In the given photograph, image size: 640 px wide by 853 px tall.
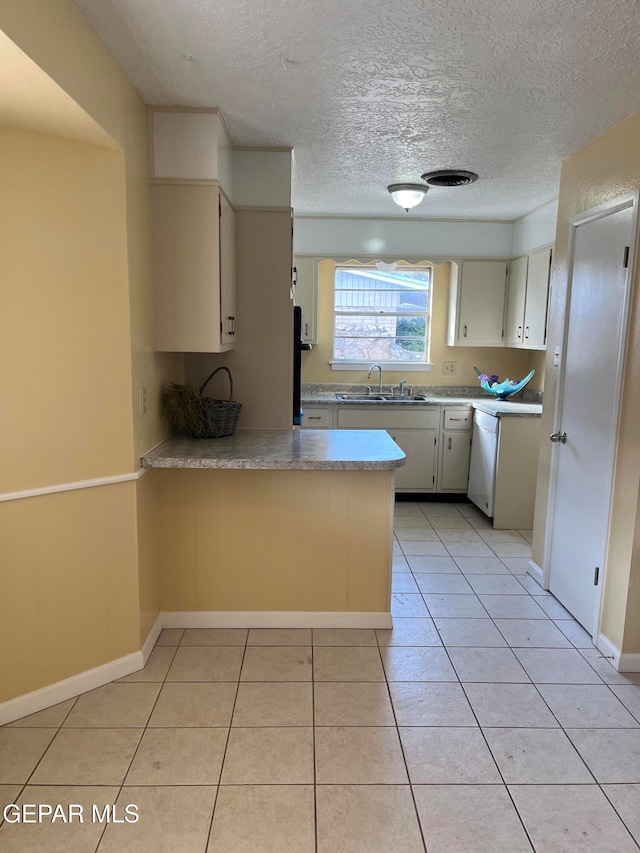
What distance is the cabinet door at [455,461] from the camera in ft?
16.1

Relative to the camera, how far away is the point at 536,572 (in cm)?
347

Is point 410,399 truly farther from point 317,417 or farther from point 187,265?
point 187,265

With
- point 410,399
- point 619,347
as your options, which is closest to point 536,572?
point 619,347

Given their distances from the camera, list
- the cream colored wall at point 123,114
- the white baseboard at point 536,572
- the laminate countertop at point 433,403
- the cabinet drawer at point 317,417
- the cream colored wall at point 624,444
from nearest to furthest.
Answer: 1. the cream colored wall at point 123,114
2. the cream colored wall at point 624,444
3. the white baseboard at point 536,572
4. the laminate countertop at point 433,403
5. the cabinet drawer at point 317,417

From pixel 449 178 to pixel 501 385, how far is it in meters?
1.97

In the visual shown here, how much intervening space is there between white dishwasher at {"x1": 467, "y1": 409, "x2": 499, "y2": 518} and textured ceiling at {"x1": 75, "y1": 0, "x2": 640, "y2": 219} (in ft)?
6.32

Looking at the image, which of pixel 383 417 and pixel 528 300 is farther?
pixel 383 417

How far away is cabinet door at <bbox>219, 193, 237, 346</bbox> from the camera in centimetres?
274

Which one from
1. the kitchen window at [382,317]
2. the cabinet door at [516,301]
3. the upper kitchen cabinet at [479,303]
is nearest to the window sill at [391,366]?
the kitchen window at [382,317]

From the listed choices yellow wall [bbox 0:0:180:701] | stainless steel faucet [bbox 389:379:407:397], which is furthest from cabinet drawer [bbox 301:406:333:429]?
yellow wall [bbox 0:0:180:701]

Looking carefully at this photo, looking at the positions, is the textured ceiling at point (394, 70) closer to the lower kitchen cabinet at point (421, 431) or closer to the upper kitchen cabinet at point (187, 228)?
the upper kitchen cabinet at point (187, 228)

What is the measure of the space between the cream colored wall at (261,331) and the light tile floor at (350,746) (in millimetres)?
1255

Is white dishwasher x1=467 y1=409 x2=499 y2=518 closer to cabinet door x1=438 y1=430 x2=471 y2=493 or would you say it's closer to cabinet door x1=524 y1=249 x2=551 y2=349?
cabinet door x1=438 y1=430 x2=471 y2=493

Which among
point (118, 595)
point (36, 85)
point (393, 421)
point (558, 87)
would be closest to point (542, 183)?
point (558, 87)
